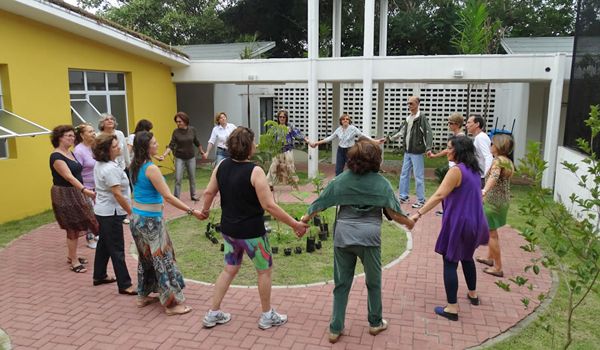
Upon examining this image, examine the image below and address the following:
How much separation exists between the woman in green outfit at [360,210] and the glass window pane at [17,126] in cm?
517

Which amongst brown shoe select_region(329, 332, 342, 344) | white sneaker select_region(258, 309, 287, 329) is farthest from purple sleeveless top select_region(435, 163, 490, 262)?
white sneaker select_region(258, 309, 287, 329)

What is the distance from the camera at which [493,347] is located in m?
3.76

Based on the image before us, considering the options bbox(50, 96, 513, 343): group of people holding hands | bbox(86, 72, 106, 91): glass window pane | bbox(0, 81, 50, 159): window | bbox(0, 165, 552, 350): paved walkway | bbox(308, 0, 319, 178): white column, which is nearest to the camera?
bbox(50, 96, 513, 343): group of people holding hands

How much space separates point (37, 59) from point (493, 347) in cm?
854

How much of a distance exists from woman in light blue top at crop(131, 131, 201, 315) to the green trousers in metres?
1.30

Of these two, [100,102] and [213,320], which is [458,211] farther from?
[100,102]

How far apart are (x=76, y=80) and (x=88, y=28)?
49.9 inches

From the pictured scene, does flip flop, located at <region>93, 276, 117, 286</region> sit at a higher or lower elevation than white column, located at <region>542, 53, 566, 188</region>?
lower

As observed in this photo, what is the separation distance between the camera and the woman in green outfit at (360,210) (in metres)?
3.57

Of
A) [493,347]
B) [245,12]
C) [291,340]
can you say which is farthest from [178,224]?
[245,12]

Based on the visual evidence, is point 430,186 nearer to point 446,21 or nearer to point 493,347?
point 493,347

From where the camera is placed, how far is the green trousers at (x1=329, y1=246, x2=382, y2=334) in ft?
12.0

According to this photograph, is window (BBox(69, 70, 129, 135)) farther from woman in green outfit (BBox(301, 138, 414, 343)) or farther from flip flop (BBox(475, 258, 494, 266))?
flip flop (BBox(475, 258, 494, 266))

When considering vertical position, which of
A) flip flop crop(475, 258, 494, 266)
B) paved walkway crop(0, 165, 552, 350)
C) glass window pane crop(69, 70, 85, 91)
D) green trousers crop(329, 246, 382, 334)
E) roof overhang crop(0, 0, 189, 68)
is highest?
roof overhang crop(0, 0, 189, 68)
